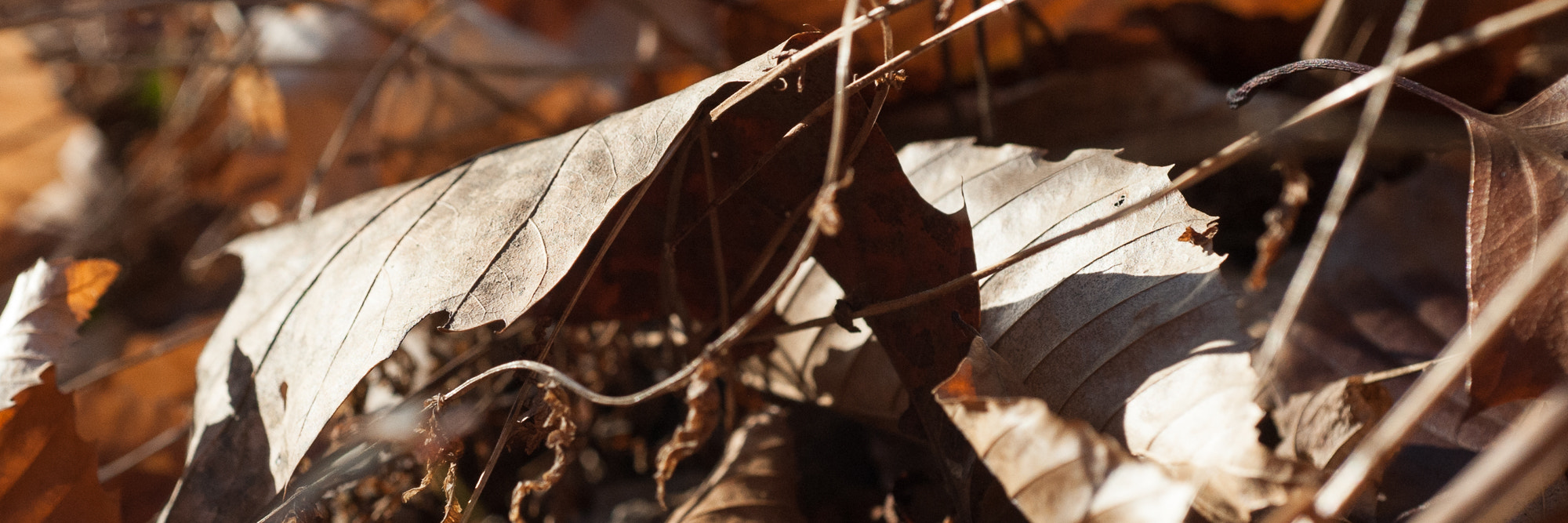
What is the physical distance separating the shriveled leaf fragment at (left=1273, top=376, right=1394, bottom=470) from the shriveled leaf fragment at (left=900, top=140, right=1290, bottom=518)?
128mm

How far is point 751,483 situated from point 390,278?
41 centimetres

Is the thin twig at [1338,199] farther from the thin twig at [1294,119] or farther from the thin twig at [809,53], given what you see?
the thin twig at [809,53]

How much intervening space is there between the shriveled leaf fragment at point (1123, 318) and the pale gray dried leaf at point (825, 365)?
0.13 m

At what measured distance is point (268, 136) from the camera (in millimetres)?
2195

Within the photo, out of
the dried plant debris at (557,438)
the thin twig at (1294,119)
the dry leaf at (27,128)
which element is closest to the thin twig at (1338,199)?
the thin twig at (1294,119)

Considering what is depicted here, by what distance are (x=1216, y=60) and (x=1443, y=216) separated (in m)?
0.45

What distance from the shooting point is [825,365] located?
942 mm

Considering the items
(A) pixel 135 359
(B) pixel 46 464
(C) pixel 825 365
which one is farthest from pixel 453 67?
(C) pixel 825 365

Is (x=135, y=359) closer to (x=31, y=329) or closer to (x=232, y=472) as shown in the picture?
(x=31, y=329)

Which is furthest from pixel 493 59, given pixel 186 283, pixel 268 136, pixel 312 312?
pixel 312 312

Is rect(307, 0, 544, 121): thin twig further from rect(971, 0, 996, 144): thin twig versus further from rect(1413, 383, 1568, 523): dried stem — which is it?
rect(1413, 383, 1568, 523): dried stem

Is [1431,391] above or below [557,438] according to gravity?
above

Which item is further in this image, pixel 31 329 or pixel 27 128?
pixel 27 128

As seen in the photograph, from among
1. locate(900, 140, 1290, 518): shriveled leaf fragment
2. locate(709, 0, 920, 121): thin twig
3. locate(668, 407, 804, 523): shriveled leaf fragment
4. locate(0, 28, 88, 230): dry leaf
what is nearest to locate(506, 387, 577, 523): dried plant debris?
locate(668, 407, 804, 523): shriveled leaf fragment
